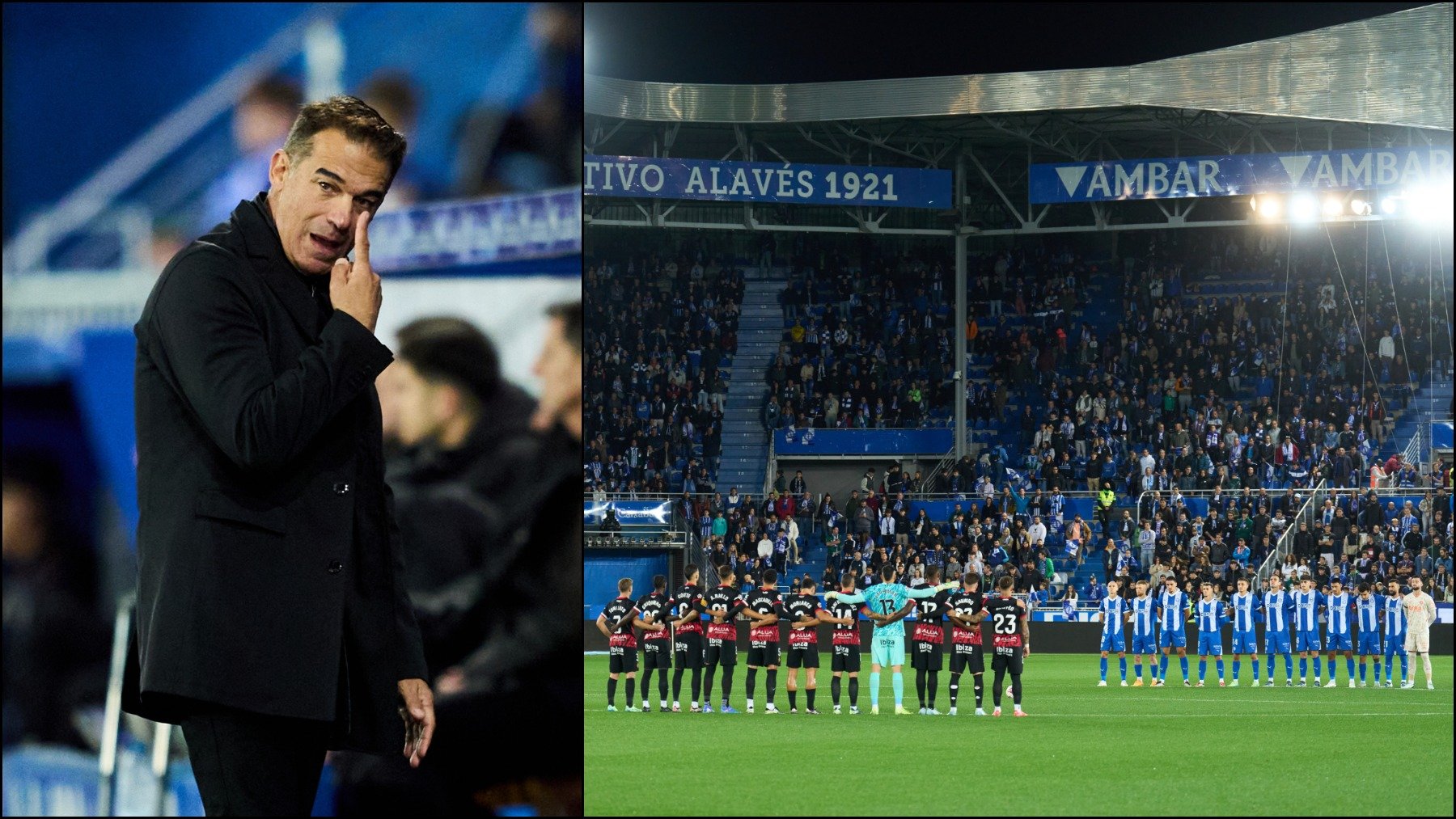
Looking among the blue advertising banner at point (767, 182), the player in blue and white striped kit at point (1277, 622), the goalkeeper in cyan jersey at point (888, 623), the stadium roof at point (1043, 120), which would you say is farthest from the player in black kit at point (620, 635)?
the blue advertising banner at point (767, 182)

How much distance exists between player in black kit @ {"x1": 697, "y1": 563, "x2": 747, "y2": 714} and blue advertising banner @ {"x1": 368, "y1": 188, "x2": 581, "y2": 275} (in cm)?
998

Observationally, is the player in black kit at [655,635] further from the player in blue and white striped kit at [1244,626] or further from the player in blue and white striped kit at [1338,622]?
the player in blue and white striped kit at [1338,622]

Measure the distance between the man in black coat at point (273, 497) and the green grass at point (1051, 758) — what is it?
631 centimetres

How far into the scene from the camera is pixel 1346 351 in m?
27.9

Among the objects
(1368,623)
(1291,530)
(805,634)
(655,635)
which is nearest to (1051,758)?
(805,634)

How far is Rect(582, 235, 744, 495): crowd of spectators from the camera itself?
28.4 metres

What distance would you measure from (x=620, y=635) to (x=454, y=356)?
10607 millimetres

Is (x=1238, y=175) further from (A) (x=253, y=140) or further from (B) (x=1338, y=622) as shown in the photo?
(A) (x=253, y=140)

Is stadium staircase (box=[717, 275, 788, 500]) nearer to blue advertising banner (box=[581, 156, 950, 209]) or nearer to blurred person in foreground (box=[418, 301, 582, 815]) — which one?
blue advertising banner (box=[581, 156, 950, 209])

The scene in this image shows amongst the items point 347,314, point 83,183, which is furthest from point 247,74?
point 347,314

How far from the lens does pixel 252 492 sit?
253 centimetres

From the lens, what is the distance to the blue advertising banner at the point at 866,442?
92.9 ft

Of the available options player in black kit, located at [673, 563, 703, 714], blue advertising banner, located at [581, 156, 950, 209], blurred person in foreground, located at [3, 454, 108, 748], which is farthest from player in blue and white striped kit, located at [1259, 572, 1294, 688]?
blurred person in foreground, located at [3, 454, 108, 748]

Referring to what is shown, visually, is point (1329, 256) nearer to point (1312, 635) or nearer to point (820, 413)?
point (820, 413)
